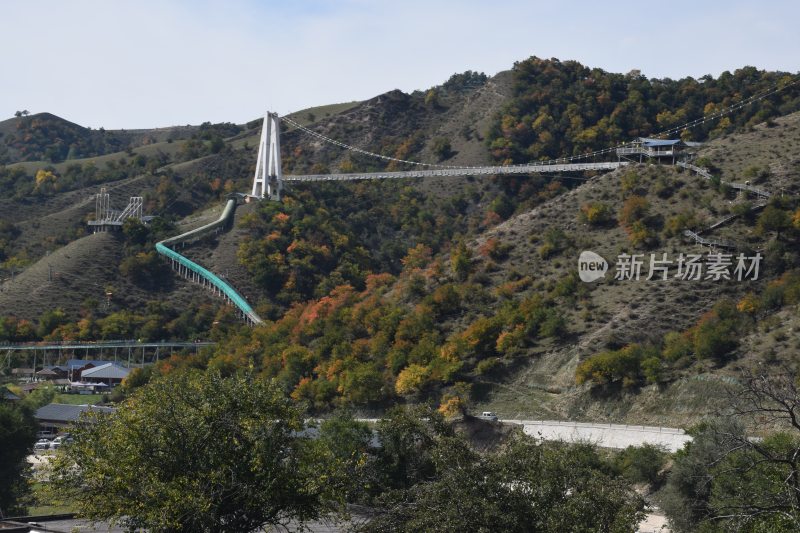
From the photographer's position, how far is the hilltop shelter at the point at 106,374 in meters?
62.6

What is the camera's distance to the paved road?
123 feet

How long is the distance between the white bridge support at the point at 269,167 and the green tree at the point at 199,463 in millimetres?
61411

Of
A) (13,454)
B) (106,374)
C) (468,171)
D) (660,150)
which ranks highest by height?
(660,150)

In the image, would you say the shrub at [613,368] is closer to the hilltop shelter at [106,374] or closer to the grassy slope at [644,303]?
the grassy slope at [644,303]

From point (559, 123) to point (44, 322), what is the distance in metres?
39.5

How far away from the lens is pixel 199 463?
67.7 ft

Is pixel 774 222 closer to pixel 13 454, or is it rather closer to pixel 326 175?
pixel 13 454

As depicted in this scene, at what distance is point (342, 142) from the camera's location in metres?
98.4

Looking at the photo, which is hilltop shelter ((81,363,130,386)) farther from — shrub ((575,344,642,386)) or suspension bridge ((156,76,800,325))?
shrub ((575,344,642,386))

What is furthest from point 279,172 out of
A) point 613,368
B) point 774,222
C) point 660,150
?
point 613,368

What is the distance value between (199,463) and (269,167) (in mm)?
65380

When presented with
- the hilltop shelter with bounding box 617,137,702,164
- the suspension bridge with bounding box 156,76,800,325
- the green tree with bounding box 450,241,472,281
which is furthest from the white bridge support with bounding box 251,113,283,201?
the hilltop shelter with bounding box 617,137,702,164

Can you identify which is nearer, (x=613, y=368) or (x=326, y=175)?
(x=613, y=368)

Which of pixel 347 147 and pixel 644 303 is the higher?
pixel 347 147
